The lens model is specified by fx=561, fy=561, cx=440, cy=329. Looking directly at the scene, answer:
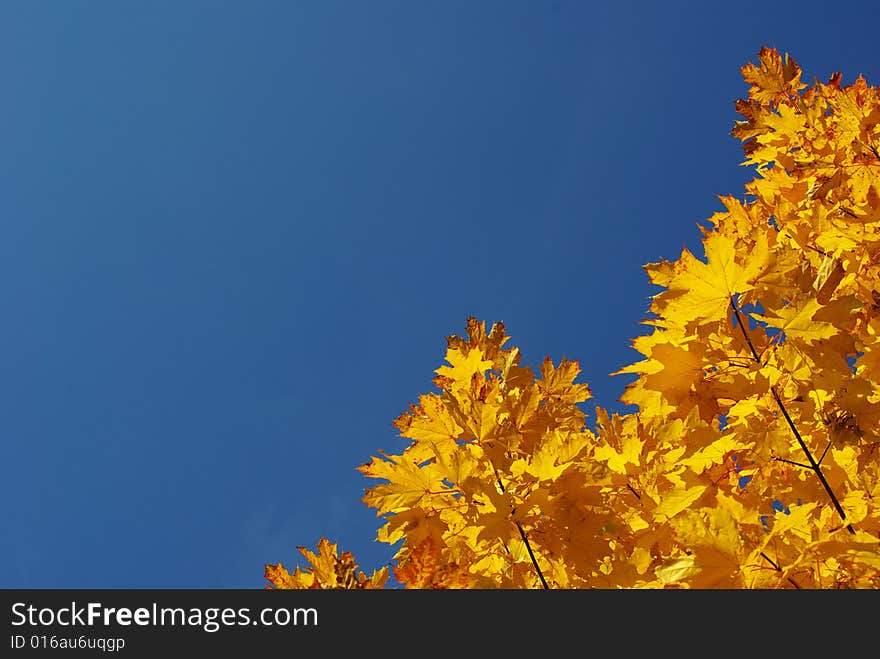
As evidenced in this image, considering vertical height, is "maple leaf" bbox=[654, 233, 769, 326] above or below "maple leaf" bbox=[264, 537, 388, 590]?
above

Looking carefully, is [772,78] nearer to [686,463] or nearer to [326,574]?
[686,463]

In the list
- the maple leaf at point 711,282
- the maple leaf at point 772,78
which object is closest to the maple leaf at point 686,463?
the maple leaf at point 711,282

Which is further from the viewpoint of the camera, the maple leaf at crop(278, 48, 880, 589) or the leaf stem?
the leaf stem

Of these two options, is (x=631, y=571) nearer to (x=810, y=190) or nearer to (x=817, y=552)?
(x=817, y=552)

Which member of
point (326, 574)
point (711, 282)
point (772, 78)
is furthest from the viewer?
point (772, 78)

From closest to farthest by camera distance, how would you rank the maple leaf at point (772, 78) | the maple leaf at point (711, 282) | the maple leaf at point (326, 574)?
the maple leaf at point (326, 574), the maple leaf at point (711, 282), the maple leaf at point (772, 78)

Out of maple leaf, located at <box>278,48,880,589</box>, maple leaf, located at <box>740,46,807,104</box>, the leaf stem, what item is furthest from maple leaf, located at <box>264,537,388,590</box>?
maple leaf, located at <box>740,46,807,104</box>

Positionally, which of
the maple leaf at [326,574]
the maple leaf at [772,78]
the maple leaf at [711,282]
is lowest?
the maple leaf at [326,574]

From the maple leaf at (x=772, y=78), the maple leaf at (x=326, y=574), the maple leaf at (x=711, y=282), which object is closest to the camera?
the maple leaf at (x=326, y=574)

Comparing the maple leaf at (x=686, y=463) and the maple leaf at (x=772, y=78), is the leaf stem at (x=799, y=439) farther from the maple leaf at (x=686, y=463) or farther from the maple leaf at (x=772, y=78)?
the maple leaf at (x=772, y=78)

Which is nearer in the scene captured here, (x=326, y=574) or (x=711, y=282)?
(x=326, y=574)

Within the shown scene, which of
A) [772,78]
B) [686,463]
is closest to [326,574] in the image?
[686,463]

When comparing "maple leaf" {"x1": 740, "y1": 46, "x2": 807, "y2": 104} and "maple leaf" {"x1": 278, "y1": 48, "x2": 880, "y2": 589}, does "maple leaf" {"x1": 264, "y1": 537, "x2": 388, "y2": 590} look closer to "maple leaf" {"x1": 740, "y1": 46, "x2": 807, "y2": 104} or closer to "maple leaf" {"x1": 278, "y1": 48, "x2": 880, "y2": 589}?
"maple leaf" {"x1": 278, "y1": 48, "x2": 880, "y2": 589}

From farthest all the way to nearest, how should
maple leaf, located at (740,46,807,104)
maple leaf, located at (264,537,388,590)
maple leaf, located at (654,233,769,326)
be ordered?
maple leaf, located at (740,46,807,104) < maple leaf, located at (654,233,769,326) < maple leaf, located at (264,537,388,590)
